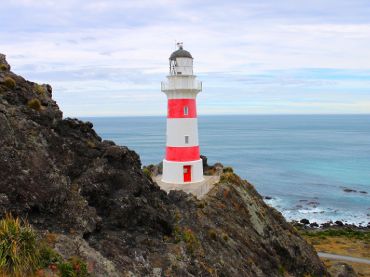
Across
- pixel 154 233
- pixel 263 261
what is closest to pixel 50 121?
pixel 154 233

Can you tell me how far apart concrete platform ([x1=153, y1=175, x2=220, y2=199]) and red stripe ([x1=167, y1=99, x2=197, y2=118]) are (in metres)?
4.51

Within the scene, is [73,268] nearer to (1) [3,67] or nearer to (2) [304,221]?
(1) [3,67]

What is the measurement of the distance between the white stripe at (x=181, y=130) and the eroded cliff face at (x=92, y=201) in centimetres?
874

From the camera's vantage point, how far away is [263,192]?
6888cm

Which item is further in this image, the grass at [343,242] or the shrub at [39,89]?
the grass at [343,242]

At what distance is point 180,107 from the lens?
2773 centimetres

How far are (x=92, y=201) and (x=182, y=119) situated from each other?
1486cm

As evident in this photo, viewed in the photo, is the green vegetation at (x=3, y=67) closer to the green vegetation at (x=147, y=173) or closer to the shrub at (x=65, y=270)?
the green vegetation at (x=147, y=173)

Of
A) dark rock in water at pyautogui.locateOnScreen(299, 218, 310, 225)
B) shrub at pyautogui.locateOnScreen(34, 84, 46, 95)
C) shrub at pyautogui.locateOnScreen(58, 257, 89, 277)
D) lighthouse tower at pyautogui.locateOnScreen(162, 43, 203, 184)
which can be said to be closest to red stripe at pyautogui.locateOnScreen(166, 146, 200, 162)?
lighthouse tower at pyautogui.locateOnScreen(162, 43, 203, 184)

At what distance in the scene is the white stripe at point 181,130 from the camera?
2783cm

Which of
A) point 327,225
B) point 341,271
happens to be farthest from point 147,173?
point 327,225

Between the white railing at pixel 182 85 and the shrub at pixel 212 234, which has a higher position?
the white railing at pixel 182 85

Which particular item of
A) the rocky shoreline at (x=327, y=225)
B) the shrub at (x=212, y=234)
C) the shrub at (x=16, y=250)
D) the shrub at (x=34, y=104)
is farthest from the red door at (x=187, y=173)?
the rocky shoreline at (x=327, y=225)

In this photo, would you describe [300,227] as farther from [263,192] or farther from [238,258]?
[238,258]
